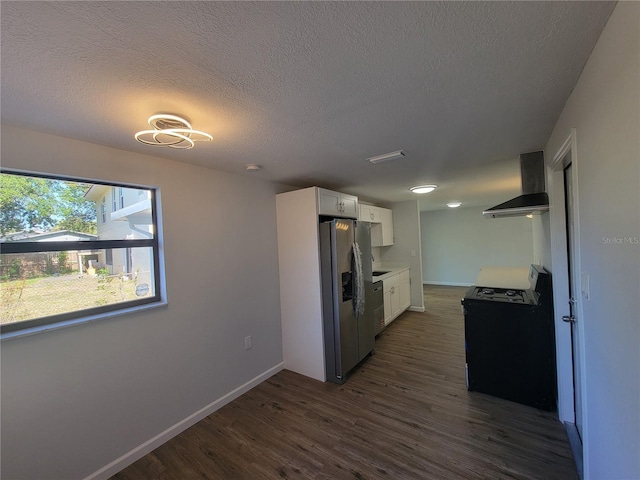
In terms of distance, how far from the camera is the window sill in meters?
1.48

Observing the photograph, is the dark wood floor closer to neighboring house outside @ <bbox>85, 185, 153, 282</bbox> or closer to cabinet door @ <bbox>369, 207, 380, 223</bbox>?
neighboring house outside @ <bbox>85, 185, 153, 282</bbox>

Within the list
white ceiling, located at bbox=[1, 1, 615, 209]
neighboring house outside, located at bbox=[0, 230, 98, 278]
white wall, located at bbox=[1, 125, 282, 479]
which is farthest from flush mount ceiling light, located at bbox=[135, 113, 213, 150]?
neighboring house outside, located at bbox=[0, 230, 98, 278]

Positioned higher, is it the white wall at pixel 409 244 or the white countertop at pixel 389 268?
the white wall at pixel 409 244

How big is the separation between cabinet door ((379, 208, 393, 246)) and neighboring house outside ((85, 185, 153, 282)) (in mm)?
3938

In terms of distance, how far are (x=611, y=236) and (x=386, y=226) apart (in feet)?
14.0

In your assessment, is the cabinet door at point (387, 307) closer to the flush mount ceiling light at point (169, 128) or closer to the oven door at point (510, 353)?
the oven door at point (510, 353)

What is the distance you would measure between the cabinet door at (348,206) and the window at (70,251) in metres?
2.08

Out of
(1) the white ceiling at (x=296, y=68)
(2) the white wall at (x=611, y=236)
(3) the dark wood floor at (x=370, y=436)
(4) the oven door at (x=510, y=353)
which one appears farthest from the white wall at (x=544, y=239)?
(3) the dark wood floor at (x=370, y=436)

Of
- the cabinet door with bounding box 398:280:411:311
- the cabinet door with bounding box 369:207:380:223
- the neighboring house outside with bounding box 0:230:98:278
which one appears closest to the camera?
the neighboring house outside with bounding box 0:230:98:278

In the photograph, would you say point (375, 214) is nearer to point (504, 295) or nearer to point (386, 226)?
point (386, 226)

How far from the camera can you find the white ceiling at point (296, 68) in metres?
0.84

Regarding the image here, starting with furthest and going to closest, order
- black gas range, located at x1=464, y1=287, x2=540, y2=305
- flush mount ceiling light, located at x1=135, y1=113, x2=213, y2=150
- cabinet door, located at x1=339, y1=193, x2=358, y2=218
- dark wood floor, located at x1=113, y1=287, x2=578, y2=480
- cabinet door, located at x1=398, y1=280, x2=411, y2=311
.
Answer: cabinet door, located at x1=398, y1=280, x2=411, y2=311, cabinet door, located at x1=339, y1=193, x2=358, y2=218, black gas range, located at x1=464, y1=287, x2=540, y2=305, dark wood floor, located at x1=113, y1=287, x2=578, y2=480, flush mount ceiling light, located at x1=135, y1=113, x2=213, y2=150

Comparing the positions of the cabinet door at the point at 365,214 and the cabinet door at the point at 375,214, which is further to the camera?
the cabinet door at the point at 375,214

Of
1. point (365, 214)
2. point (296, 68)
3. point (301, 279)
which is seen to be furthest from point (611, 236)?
point (365, 214)
